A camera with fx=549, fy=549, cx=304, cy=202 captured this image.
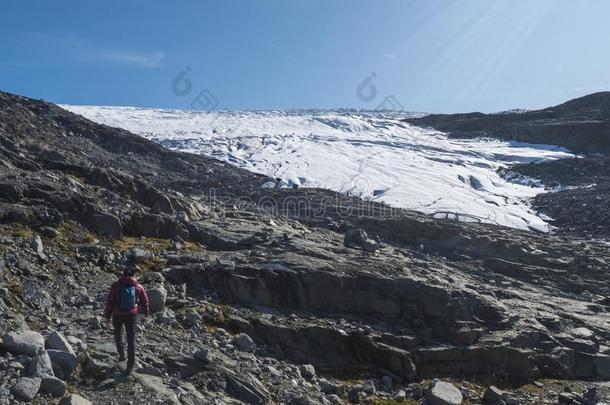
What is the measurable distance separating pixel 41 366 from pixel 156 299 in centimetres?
531

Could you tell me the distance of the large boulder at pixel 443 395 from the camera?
13.9 metres

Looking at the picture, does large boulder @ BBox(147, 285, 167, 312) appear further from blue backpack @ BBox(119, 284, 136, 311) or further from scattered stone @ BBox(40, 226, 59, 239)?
scattered stone @ BBox(40, 226, 59, 239)

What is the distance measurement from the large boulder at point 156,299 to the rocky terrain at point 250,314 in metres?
0.04

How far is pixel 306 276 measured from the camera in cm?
1848

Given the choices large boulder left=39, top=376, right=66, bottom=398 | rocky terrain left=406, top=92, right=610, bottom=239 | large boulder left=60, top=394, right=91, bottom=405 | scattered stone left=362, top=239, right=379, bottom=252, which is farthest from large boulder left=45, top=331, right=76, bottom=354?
rocky terrain left=406, top=92, right=610, bottom=239

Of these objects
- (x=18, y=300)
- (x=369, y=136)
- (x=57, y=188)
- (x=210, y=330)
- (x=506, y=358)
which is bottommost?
(x=506, y=358)

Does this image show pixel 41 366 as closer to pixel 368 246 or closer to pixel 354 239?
pixel 368 246

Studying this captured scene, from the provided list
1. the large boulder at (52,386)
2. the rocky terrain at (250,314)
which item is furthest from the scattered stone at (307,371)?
the large boulder at (52,386)

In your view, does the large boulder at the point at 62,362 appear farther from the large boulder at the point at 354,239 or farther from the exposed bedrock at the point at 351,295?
the large boulder at the point at 354,239

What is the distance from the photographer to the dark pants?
10.5 metres

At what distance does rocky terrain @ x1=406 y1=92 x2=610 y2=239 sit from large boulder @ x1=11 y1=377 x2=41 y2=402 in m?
47.2

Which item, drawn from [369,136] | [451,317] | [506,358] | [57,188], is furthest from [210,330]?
[369,136]

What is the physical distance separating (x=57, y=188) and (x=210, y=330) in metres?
11.0

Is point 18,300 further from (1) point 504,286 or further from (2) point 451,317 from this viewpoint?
(1) point 504,286
